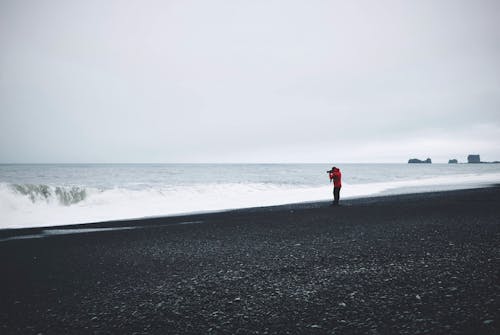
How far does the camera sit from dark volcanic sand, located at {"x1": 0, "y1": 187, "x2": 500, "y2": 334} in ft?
13.0

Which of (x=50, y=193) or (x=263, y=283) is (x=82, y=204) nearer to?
(x=50, y=193)

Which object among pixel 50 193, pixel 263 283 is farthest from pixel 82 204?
pixel 263 283

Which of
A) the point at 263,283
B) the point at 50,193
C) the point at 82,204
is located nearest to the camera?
the point at 263,283

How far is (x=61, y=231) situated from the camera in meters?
12.7

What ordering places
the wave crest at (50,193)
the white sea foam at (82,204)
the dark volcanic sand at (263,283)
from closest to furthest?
1. the dark volcanic sand at (263,283)
2. the white sea foam at (82,204)
3. the wave crest at (50,193)

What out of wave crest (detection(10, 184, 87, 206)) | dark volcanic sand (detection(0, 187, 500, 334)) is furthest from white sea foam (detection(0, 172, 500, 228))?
dark volcanic sand (detection(0, 187, 500, 334))

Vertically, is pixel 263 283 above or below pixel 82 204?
above

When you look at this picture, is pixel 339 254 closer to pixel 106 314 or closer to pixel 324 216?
pixel 106 314

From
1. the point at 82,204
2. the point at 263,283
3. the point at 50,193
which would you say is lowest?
the point at 82,204

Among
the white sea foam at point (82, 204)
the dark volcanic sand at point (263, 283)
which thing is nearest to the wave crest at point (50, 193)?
the white sea foam at point (82, 204)

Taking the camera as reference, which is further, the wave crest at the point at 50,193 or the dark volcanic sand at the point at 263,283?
the wave crest at the point at 50,193

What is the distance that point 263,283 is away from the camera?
5.46m

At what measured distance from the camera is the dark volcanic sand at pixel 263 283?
3.95m

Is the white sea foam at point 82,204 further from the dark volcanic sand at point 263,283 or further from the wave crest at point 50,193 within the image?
the dark volcanic sand at point 263,283
